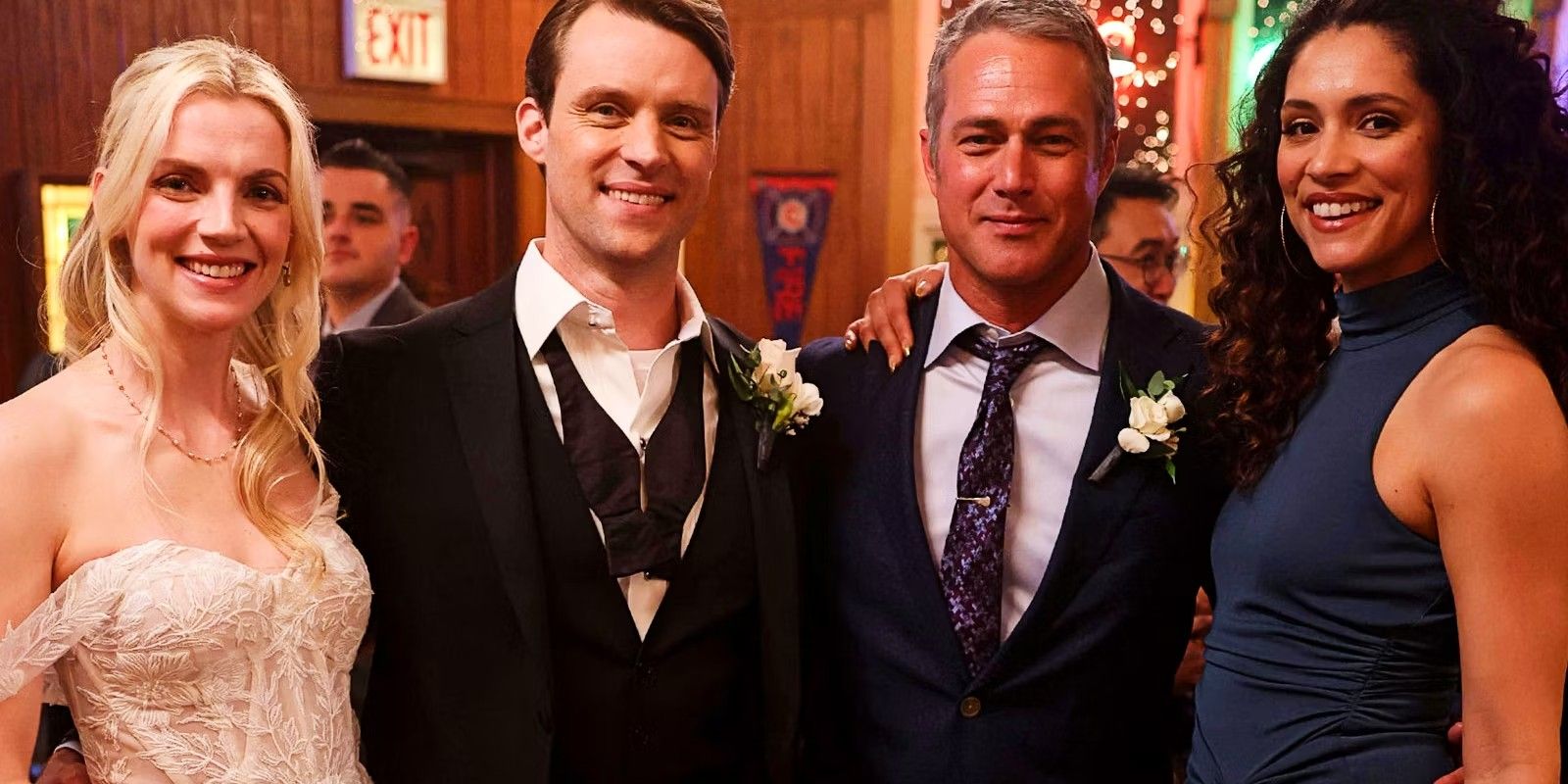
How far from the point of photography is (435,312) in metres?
2.23

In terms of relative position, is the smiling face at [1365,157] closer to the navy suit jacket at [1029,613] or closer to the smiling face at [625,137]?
the navy suit jacket at [1029,613]

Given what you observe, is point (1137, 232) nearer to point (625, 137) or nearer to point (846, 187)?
point (625, 137)

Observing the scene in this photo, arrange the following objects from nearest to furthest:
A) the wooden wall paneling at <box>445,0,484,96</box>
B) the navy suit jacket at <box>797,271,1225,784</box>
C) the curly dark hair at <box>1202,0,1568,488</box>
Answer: the curly dark hair at <box>1202,0,1568,488</box>
the navy suit jacket at <box>797,271,1225,784</box>
the wooden wall paneling at <box>445,0,484,96</box>

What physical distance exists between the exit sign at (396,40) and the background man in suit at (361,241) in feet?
3.32

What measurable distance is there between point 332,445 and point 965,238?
1059 mm

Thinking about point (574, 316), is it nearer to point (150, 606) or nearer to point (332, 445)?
point (332, 445)

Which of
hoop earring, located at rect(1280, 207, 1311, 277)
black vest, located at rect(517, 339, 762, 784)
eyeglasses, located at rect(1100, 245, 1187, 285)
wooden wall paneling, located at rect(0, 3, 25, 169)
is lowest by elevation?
black vest, located at rect(517, 339, 762, 784)

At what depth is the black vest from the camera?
2.12 meters

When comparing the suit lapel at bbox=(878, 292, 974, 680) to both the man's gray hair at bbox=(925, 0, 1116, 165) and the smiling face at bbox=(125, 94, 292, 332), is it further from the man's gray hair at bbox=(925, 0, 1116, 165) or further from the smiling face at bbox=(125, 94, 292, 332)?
the smiling face at bbox=(125, 94, 292, 332)

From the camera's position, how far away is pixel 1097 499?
2.15 meters

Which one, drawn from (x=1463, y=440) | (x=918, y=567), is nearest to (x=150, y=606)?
(x=918, y=567)

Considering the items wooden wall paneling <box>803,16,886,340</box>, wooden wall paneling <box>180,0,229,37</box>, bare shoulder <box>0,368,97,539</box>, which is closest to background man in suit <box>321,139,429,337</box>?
wooden wall paneling <box>180,0,229,37</box>

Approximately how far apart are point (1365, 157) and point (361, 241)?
392 cm

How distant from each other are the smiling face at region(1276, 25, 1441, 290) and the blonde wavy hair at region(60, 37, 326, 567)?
1.43 m
